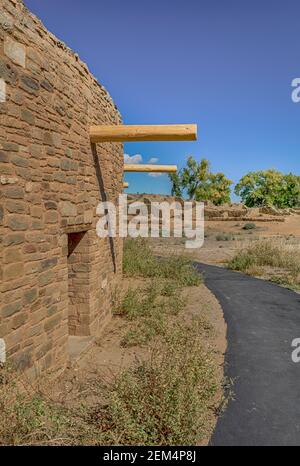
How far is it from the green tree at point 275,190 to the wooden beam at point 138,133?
49.3 meters

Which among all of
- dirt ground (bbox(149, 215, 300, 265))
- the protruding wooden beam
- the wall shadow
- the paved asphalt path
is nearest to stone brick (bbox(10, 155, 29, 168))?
the wall shadow

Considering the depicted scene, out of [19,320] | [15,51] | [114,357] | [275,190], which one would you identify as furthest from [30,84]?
[275,190]

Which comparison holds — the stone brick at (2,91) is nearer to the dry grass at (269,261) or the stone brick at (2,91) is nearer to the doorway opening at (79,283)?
the doorway opening at (79,283)

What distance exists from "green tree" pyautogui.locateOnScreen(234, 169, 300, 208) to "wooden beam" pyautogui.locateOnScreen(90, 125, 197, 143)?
4925 centimetres

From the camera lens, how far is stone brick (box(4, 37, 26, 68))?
319 cm

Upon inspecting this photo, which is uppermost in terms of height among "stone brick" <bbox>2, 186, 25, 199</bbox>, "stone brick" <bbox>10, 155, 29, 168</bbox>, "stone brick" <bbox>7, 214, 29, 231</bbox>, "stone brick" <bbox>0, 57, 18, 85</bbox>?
"stone brick" <bbox>0, 57, 18, 85</bbox>

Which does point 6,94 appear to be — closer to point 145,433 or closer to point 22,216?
point 22,216

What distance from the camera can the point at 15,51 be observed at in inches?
131

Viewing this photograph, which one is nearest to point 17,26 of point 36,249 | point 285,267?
point 36,249

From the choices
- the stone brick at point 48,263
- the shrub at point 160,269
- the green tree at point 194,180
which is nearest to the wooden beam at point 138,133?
the stone brick at point 48,263

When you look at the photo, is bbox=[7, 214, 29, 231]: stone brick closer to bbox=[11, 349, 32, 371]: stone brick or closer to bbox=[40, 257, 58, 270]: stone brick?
bbox=[40, 257, 58, 270]: stone brick

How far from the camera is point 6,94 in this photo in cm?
322

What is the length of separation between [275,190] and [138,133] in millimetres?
51051

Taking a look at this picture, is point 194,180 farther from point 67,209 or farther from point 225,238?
point 67,209
